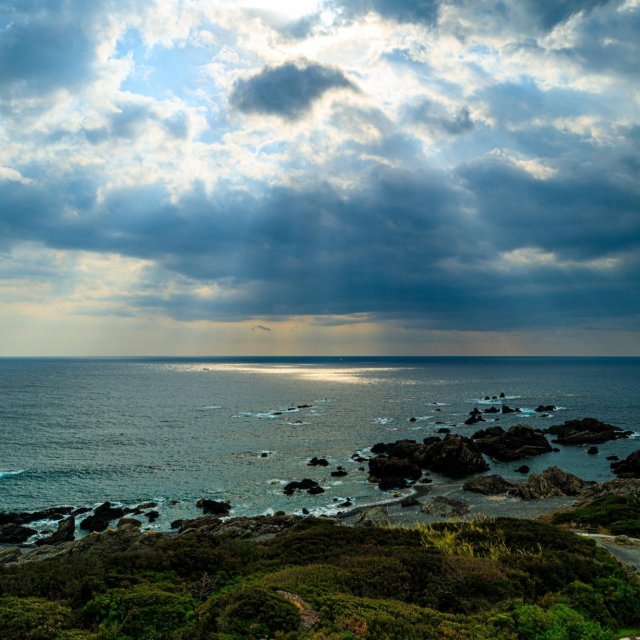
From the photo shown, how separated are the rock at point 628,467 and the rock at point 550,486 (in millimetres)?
8772

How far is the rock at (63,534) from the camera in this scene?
124 feet

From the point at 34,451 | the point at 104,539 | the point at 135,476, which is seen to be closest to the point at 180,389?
the point at 34,451

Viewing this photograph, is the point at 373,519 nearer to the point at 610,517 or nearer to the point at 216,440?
the point at 610,517

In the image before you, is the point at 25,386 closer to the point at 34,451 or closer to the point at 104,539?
the point at 34,451

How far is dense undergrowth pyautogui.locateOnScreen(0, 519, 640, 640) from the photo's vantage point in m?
12.5

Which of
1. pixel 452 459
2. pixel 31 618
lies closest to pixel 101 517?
pixel 31 618

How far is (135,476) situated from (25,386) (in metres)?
131

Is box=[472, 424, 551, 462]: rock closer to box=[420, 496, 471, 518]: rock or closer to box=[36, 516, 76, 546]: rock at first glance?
box=[420, 496, 471, 518]: rock

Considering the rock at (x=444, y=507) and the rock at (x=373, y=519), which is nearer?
the rock at (x=373, y=519)

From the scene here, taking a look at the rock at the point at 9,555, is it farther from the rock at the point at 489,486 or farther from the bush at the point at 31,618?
the rock at the point at 489,486

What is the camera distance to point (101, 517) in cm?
4303

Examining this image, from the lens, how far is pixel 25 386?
524 ft

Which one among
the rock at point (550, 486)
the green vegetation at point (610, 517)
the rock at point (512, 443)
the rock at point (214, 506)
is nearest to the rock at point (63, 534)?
the rock at point (214, 506)

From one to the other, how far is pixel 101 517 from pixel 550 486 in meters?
46.8
